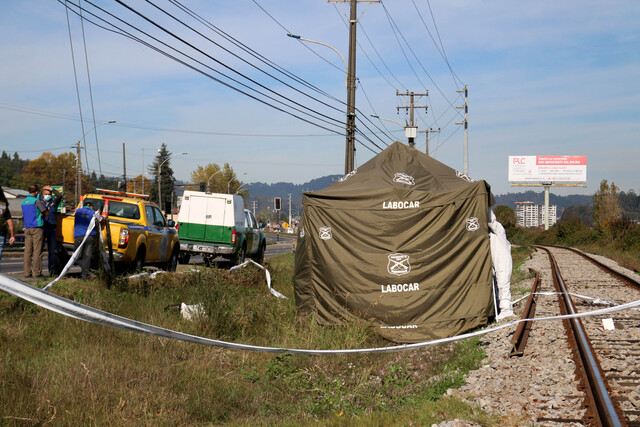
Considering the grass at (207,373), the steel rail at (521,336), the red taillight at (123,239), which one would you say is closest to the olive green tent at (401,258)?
the grass at (207,373)

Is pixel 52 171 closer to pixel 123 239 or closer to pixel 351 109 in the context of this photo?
pixel 351 109

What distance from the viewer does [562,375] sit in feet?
22.3

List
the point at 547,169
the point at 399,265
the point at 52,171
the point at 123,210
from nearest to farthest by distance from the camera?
the point at 399,265, the point at 123,210, the point at 547,169, the point at 52,171

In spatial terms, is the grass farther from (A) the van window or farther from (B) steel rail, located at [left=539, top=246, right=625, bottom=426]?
(A) the van window

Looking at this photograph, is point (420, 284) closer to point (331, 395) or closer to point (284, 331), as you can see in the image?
point (284, 331)

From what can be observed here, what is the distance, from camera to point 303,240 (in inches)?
431

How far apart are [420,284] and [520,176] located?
93.5 meters

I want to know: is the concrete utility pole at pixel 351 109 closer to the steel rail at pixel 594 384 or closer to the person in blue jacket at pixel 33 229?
the person in blue jacket at pixel 33 229

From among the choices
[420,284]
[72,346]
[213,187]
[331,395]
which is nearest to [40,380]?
[72,346]

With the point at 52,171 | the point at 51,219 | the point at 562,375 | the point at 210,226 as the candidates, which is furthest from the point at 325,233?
the point at 52,171

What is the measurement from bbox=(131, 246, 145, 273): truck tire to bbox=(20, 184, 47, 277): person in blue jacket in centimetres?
226

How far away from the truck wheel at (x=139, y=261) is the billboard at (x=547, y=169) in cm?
9060

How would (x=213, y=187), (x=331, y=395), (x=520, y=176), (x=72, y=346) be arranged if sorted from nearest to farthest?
1. (x=331, y=395)
2. (x=72, y=346)
3. (x=520, y=176)
4. (x=213, y=187)

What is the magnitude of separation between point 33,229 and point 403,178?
7.35 m
